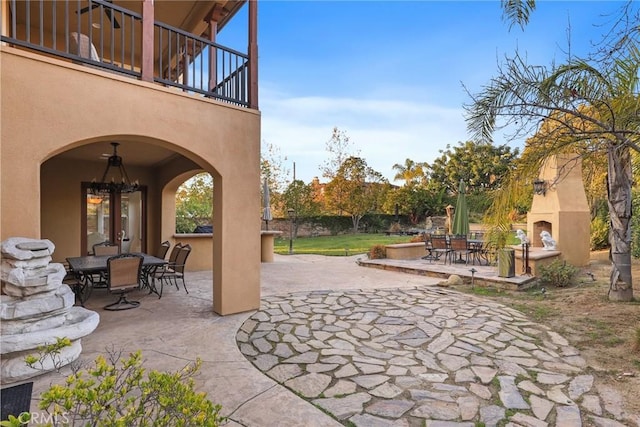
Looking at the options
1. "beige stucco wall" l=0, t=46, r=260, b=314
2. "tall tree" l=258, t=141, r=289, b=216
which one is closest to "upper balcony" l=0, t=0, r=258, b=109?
"beige stucco wall" l=0, t=46, r=260, b=314

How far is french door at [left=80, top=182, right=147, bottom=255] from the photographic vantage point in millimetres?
9164

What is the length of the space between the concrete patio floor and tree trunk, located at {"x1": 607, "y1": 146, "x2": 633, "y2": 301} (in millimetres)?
3438

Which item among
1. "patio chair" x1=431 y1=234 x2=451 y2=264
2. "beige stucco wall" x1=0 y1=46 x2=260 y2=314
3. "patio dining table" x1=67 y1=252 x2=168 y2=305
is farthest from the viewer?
"patio chair" x1=431 y1=234 x2=451 y2=264

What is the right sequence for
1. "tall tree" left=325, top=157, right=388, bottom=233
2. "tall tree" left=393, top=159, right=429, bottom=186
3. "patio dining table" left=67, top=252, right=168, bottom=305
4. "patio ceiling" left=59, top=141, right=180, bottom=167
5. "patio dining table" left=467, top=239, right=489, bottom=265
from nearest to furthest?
1. "patio dining table" left=67, top=252, right=168, bottom=305
2. "patio ceiling" left=59, top=141, right=180, bottom=167
3. "patio dining table" left=467, top=239, right=489, bottom=265
4. "tall tree" left=325, top=157, right=388, bottom=233
5. "tall tree" left=393, top=159, right=429, bottom=186

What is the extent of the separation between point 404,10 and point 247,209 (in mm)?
6695

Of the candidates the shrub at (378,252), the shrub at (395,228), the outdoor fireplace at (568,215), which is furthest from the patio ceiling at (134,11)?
the shrub at (395,228)

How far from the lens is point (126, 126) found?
4.54 meters

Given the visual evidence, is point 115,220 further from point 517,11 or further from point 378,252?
point 517,11

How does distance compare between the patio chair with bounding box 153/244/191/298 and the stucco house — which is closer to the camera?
the stucco house

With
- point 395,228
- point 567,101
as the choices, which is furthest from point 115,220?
point 395,228

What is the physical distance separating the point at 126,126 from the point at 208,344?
10.0 ft

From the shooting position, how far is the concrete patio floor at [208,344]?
9.39ft

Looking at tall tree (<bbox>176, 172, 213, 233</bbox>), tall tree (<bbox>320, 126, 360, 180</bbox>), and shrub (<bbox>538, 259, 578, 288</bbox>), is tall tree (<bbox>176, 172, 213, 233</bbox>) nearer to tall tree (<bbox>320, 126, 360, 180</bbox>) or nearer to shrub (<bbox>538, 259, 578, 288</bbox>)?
tall tree (<bbox>320, 126, 360, 180</bbox>)

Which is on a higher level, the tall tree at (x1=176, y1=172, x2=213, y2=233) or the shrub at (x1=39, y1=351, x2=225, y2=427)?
the tall tree at (x1=176, y1=172, x2=213, y2=233)
